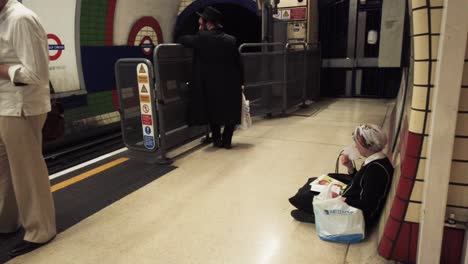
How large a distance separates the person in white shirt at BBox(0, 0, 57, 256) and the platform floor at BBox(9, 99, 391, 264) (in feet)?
0.86

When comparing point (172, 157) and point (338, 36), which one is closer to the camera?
point (172, 157)

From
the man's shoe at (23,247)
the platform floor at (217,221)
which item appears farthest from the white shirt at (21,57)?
the platform floor at (217,221)

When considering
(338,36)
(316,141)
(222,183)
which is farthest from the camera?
(338,36)

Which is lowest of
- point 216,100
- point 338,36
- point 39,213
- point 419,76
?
point 39,213

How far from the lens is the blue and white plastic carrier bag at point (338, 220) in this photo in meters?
2.09

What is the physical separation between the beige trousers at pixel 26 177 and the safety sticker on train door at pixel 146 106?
1482mm

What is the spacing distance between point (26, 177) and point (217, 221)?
4.41ft

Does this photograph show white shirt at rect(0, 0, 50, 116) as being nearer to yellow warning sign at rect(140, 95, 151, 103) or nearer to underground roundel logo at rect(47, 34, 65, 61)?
yellow warning sign at rect(140, 95, 151, 103)

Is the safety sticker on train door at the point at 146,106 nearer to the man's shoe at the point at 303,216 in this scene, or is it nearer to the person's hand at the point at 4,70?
the person's hand at the point at 4,70

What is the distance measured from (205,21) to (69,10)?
269 centimetres

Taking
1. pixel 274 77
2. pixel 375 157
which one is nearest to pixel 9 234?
pixel 375 157

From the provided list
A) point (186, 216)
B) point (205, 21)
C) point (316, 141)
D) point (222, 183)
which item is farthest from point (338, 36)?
point (186, 216)

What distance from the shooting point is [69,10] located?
5359mm

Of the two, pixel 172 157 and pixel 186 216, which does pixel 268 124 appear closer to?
pixel 172 157
